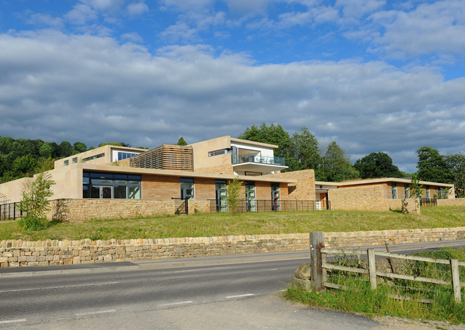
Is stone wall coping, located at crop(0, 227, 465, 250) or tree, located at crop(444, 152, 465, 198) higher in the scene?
tree, located at crop(444, 152, 465, 198)

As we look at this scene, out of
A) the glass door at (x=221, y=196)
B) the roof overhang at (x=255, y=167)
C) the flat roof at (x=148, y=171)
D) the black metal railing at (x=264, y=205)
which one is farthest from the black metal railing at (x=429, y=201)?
the glass door at (x=221, y=196)

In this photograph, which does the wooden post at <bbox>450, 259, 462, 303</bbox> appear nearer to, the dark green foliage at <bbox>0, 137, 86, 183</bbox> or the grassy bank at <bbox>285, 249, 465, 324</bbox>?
the grassy bank at <bbox>285, 249, 465, 324</bbox>

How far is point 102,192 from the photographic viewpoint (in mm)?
29344

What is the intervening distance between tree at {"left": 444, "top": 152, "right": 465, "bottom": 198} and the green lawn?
4823 centimetres

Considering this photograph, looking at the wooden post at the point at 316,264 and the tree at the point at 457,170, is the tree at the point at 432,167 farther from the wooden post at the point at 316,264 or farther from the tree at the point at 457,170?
the wooden post at the point at 316,264

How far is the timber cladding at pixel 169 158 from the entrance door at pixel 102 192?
764 inches

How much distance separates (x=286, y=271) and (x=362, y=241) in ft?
49.8

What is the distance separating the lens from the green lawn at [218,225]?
2006cm

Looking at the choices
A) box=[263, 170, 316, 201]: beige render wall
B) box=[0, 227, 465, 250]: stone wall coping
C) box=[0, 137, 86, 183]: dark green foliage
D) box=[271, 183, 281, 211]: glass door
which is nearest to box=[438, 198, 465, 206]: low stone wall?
box=[263, 170, 316, 201]: beige render wall

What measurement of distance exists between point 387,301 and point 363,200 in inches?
1547

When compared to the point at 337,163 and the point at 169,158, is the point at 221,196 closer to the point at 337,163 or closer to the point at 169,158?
the point at 169,158

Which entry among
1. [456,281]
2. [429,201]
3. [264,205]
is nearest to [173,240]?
[456,281]

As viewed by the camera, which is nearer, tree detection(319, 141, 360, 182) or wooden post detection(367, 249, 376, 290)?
wooden post detection(367, 249, 376, 290)

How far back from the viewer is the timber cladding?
50219 mm
